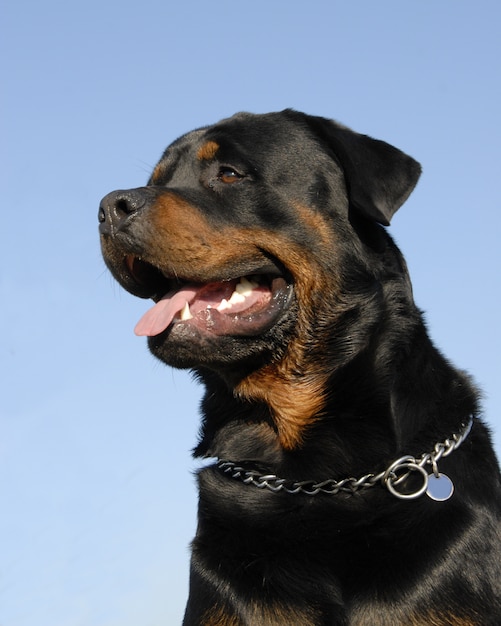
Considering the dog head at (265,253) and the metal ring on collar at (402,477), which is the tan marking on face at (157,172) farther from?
the metal ring on collar at (402,477)

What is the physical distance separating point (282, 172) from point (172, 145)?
A: 0.80 meters

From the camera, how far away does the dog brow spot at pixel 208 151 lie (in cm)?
413

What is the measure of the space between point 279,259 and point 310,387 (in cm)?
61

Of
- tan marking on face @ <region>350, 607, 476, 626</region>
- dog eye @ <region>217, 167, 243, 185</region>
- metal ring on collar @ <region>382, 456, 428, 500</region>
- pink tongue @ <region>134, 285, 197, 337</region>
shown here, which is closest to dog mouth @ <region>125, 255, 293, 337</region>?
pink tongue @ <region>134, 285, 197, 337</region>

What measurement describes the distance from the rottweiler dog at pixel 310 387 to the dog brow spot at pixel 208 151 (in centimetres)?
1

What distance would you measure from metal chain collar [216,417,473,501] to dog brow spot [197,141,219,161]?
1.60m

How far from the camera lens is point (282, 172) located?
4.03 metres

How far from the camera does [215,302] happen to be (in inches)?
154

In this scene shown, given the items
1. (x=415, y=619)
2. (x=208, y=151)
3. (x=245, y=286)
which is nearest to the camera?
(x=415, y=619)

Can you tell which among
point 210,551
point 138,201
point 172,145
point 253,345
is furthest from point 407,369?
point 172,145

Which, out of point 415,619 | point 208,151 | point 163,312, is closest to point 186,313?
point 163,312

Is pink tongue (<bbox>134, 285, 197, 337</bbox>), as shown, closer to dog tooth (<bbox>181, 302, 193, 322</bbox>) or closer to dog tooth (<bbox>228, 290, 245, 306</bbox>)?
dog tooth (<bbox>181, 302, 193, 322</bbox>)

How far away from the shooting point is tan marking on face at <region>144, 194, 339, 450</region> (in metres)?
3.69

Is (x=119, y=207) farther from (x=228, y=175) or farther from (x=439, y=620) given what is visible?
(x=439, y=620)
